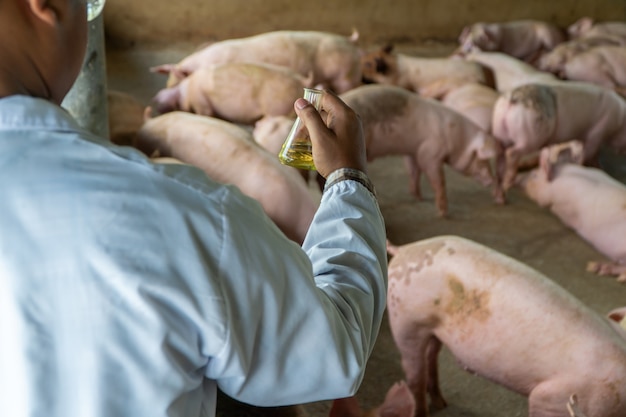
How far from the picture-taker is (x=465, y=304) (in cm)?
217

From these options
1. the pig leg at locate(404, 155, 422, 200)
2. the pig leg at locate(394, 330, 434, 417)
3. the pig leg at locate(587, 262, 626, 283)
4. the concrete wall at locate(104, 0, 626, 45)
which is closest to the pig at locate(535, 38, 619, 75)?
the concrete wall at locate(104, 0, 626, 45)

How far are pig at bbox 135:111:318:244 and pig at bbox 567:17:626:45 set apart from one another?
4.49 metres

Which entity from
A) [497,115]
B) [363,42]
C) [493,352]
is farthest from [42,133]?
[363,42]

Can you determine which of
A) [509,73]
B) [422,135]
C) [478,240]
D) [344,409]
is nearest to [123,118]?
[422,135]

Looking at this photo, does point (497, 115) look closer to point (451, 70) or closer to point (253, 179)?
point (451, 70)

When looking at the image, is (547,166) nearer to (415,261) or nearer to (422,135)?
(422,135)

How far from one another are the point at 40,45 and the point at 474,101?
13.7 ft

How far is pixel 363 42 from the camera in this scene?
7.21m

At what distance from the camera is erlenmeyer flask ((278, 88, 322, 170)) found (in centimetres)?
116

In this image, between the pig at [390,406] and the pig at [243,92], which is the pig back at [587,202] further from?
the pig at [390,406]

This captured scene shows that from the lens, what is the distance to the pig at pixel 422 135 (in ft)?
12.7

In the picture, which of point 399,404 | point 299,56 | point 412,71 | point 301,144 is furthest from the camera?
point 412,71

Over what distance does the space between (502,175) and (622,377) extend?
8.09 feet

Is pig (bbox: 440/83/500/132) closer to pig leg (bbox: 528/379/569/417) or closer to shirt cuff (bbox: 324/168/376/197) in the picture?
pig leg (bbox: 528/379/569/417)
